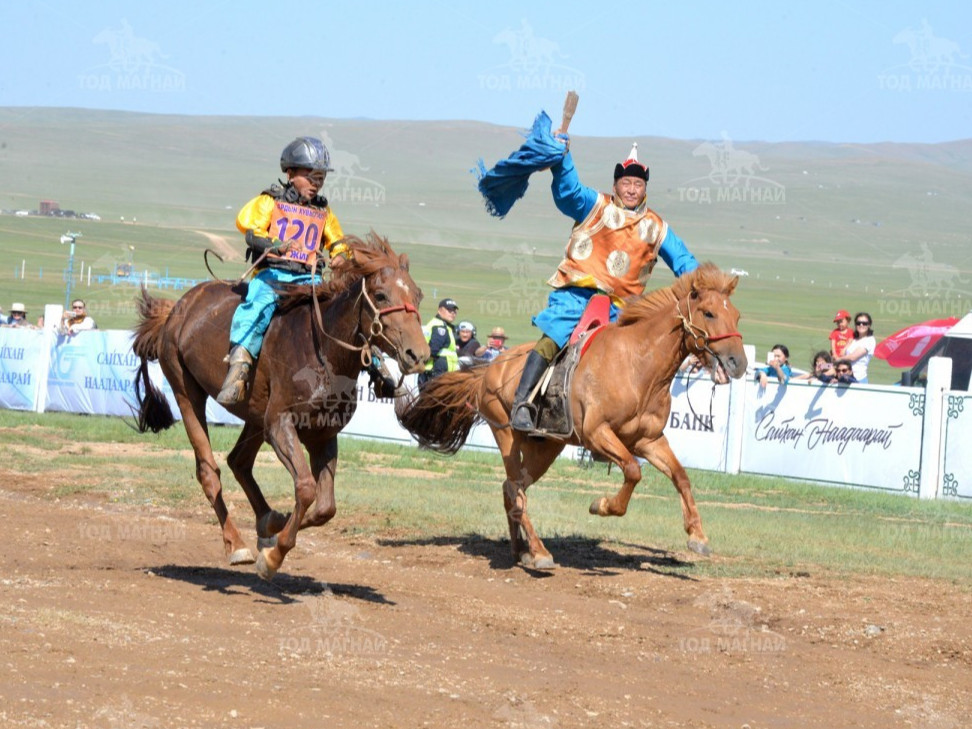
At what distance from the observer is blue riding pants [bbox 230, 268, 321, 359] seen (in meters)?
8.55

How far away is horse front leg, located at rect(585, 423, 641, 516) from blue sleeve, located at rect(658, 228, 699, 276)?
4.56ft

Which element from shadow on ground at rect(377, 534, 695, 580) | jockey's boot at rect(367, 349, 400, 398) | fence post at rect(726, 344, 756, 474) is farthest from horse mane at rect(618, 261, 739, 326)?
fence post at rect(726, 344, 756, 474)

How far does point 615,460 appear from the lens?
9.53 metres

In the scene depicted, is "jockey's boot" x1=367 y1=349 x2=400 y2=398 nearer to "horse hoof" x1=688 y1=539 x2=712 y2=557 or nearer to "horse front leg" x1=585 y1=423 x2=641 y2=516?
"horse front leg" x1=585 y1=423 x2=641 y2=516

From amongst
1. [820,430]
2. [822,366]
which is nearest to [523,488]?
[820,430]

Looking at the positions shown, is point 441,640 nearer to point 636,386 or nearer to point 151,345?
point 636,386

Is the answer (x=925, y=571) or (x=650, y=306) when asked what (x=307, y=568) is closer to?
(x=650, y=306)

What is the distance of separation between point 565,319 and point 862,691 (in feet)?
13.1

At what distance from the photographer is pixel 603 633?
7.89m

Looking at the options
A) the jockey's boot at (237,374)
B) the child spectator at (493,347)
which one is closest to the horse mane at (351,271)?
the jockey's boot at (237,374)

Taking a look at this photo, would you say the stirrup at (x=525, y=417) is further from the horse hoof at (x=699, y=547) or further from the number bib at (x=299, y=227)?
the number bib at (x=299, y=227)

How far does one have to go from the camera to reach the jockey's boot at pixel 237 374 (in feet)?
27.9

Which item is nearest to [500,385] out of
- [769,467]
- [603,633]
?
[603,633]

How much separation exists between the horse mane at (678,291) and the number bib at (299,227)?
2394mm
